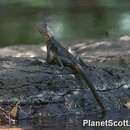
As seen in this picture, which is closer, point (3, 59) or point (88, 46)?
point (3, 59)

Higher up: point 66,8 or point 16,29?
point 66,8

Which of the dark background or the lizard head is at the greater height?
the dark background

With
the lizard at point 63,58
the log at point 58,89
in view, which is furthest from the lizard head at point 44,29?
the log at point 58,89

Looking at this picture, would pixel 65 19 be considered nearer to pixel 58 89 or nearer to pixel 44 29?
pixel 44 29

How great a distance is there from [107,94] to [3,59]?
188 cm

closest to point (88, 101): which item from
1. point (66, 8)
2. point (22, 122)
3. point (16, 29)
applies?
point (22, 122)

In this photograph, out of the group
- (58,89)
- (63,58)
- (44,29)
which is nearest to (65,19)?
(44,29)

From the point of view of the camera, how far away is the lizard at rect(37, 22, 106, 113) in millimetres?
9492

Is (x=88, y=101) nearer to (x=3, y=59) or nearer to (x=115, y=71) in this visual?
(x=115, y=71)

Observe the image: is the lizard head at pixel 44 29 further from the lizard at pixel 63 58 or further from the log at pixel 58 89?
the log at pixel 58 89

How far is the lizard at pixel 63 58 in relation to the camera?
374 inches

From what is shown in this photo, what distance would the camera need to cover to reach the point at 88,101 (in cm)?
953

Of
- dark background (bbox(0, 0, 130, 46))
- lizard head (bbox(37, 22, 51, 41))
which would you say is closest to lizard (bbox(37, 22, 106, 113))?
lizard head (bbox(37, 22, 51, 41))

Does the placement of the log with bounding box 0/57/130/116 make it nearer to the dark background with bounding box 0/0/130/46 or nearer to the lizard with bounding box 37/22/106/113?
the lizard with bounding box 37/22/106/113
